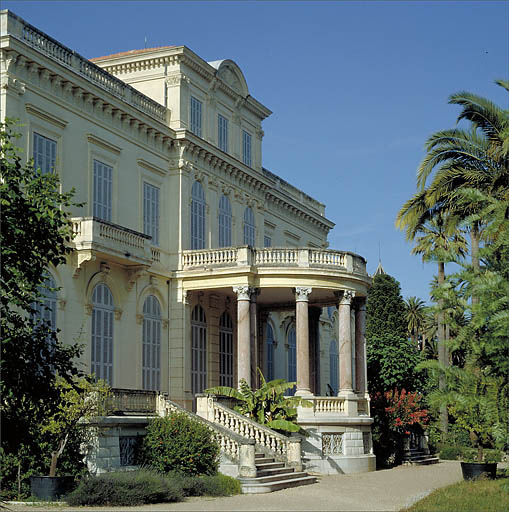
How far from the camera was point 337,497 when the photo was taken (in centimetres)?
2028

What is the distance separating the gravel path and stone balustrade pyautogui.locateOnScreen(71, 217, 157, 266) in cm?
839

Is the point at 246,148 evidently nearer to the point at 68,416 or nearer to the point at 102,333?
the point at 102,333

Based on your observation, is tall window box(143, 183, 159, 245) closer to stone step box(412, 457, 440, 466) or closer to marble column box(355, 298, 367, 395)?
marble column box(355, 298, 367, 395)

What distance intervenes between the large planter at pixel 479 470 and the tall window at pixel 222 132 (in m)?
16.7

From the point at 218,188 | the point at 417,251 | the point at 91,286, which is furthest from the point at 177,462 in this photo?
the point at 417,251

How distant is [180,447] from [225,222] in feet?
44.5

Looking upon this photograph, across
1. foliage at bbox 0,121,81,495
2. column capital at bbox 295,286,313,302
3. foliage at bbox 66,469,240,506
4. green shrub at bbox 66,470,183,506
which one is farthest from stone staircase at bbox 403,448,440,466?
foliage at bbox 0,121,81,495

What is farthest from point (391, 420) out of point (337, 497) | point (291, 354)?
point (337, 497)

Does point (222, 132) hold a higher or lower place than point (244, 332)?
higher

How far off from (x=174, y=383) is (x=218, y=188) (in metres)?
8.06

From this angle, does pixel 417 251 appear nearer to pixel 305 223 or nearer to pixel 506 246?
pixel 305 223

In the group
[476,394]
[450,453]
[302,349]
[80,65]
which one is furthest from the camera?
[450,453]

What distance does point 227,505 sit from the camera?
18.1 metres

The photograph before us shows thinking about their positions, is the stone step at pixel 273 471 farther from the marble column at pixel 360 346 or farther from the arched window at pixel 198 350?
the marble column at pixel 360 346
